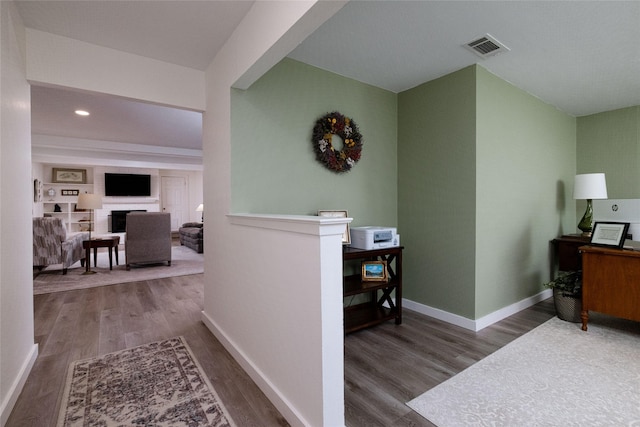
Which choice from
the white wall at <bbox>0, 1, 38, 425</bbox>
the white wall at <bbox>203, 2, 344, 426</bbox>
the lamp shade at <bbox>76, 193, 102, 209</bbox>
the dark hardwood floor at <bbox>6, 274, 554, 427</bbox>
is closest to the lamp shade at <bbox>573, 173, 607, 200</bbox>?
the dark hardwood floor at <bbox>6, 274, 554, 427</bbox>

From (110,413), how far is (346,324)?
5.39ft

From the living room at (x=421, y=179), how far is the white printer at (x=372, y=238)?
1.33 feet

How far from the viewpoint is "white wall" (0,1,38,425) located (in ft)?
5.09

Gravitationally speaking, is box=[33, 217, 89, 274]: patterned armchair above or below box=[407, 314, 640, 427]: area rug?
above

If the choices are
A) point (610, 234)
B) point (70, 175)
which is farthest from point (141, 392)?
point (70, 175)

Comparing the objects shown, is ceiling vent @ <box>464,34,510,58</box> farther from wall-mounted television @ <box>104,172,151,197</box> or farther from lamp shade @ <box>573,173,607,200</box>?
wall-mounted television @ <box>104,172,151,197</box>

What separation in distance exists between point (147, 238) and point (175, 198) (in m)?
5.00

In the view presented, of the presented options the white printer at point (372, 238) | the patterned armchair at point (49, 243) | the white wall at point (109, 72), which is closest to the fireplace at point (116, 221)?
the patterned armchair at point (49, 243)

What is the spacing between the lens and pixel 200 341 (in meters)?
2.44

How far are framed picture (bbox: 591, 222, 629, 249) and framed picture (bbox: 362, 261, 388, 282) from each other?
1898 millimetres

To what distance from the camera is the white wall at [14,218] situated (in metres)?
1.55

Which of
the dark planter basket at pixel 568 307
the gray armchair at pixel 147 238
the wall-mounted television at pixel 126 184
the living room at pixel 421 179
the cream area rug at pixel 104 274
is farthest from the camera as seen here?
the wall-mounted television at pixel 126 184

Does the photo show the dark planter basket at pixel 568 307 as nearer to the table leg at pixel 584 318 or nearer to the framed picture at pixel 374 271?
the table leg at pixel 584 318

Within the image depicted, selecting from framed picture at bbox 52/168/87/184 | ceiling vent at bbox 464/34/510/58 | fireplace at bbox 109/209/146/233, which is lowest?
fireplace at bbox 109/209/146/233
